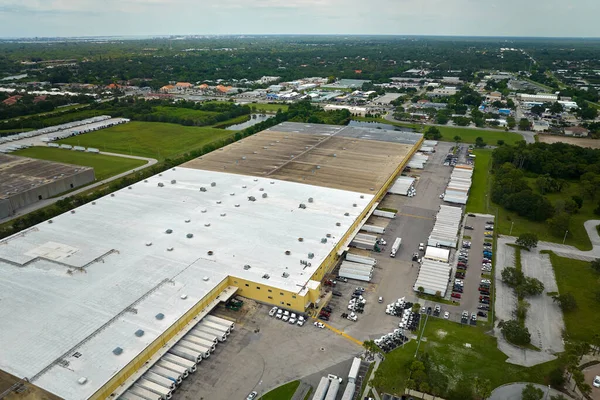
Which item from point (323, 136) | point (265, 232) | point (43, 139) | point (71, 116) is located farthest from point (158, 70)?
point (265, 232)

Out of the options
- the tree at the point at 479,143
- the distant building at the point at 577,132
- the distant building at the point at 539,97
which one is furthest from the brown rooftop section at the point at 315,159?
the distant building at the point at 539,97

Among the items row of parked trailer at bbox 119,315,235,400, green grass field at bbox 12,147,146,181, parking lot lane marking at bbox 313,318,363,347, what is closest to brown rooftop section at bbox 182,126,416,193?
green grass field at bbox 12,147,146,181

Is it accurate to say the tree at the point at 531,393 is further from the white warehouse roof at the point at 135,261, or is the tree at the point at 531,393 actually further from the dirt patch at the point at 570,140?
the dirt patch at the point at 570,140

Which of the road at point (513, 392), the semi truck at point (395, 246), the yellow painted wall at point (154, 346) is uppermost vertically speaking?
the yellow painted wall at point (154, 346)

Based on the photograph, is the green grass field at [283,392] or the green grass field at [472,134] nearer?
the green grass field at [283,392]

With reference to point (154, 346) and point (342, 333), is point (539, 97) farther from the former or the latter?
point (154, 346)

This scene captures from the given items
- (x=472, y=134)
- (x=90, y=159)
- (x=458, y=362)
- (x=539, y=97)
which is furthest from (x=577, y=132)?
(x=90, y=159)

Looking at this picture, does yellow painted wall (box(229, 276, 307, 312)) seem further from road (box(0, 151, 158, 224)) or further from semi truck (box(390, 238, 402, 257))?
road (box(0, 151, 158, 224))
